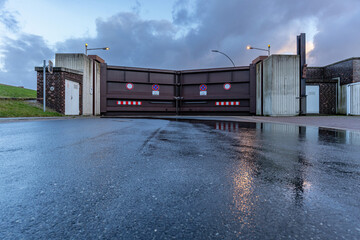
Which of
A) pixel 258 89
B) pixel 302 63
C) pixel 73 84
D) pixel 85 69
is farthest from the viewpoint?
pixel 258 89

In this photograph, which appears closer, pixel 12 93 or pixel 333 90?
pixel 333 90

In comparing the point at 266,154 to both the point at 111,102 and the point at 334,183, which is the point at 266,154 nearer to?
the point at 334,183

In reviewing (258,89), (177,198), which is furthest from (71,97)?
(177,198)

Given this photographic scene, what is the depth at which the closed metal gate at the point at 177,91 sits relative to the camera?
19.7 meters

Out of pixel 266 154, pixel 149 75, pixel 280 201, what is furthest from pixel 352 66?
pixel 280 201

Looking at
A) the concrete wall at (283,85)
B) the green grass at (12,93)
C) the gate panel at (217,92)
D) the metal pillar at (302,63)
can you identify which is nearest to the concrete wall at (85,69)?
the gate panel at (217,92)

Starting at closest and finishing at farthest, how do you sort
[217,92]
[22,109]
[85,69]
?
[22,109] → [85,69] → [217,92]

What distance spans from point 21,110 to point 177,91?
1313 centimetres

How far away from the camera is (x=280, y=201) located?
1540 mm

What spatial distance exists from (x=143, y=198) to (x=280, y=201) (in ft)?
3.44

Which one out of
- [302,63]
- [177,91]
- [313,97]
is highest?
[302,63]

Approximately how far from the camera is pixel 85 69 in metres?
18.1

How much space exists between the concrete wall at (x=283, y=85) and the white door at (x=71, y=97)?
16421 mm

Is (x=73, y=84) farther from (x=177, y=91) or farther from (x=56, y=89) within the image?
(x=177, y=91)
